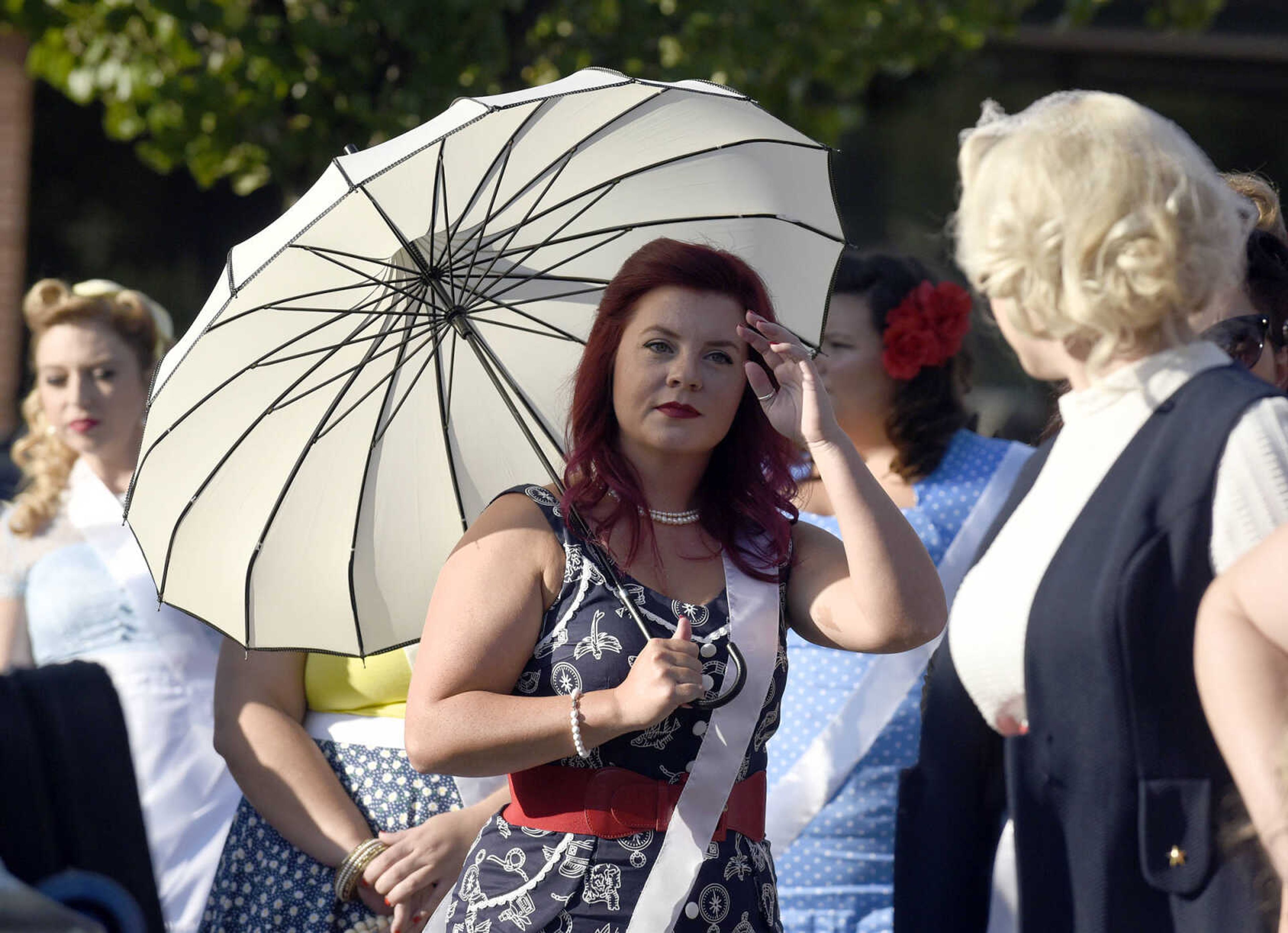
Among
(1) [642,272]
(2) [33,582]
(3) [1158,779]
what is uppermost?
(1) [642,272]

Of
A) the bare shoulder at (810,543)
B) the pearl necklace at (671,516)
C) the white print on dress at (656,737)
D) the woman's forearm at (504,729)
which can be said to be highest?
the pearl necklace at (671,516)

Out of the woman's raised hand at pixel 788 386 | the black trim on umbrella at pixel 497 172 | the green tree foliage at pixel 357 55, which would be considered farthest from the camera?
the green tree foliage at pixel 357 55

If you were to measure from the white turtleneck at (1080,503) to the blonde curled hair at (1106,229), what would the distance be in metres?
0.06

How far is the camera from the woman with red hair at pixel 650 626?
83.0 inches

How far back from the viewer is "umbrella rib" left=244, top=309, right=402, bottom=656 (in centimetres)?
259

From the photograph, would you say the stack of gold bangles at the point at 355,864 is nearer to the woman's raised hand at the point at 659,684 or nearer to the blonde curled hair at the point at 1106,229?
the woman's raised hand at the point at 659,684

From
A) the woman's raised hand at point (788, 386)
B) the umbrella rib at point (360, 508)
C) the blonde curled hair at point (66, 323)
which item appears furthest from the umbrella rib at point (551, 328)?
the blonde curled hair at point (66, 323)

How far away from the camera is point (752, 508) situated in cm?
239

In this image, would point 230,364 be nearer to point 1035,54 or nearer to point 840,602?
point 840,602

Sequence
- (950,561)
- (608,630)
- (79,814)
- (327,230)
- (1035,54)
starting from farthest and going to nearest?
1. (1035,54)
2. (950,561)
3. (327,230)
4. (608,630)
5. (79,814)

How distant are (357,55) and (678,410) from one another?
4307 mm

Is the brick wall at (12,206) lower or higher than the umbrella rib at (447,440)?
lower

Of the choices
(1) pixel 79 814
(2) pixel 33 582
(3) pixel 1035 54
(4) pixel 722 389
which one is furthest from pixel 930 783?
(3) pixel 1035 54

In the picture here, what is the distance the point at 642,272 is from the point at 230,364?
0.73 metres
